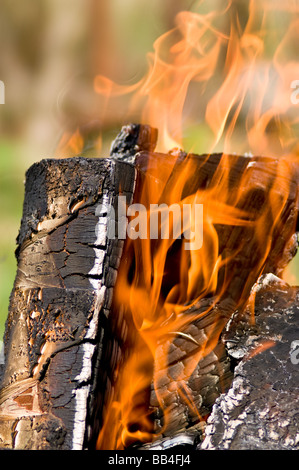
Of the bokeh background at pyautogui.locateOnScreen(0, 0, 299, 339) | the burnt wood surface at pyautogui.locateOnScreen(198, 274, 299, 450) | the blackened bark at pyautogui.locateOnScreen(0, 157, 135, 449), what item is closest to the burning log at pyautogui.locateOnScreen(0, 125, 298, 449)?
the blackened bark at pyautogui.locateOnScreen(0, 157, 135, 449)

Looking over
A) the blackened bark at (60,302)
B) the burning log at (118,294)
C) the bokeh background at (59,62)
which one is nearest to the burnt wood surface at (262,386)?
the burning log at (118,294)

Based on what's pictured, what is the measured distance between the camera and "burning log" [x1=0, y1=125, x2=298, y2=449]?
1.22 m

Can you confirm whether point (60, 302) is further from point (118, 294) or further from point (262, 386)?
point (262, 386)

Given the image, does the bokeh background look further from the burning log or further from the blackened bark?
the blackened bark

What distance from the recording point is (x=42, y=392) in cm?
122

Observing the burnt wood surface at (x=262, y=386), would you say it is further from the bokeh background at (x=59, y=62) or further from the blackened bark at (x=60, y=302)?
the bokeh background at (x=59, y=62)

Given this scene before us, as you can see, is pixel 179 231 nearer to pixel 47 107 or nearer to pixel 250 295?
pixel 250 295

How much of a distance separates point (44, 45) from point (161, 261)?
2525 millimetres

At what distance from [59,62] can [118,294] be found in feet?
8.43

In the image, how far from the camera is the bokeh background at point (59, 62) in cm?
326

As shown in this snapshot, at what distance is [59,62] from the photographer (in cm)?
338

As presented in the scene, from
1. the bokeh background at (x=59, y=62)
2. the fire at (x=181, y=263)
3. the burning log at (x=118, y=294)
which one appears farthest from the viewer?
the bokeh background at (x=59, y=62)

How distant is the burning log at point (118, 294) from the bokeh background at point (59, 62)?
162 cm

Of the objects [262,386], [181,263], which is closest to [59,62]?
[181,263]
